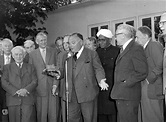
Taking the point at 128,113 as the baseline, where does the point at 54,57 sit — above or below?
above

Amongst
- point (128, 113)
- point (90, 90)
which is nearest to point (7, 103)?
point (90, 90)

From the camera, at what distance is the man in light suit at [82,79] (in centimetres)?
538

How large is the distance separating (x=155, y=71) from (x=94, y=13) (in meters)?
7.28

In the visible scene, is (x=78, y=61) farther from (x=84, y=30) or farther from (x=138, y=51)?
(x=84, y=30)

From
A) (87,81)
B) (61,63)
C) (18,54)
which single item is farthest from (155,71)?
(18,54)

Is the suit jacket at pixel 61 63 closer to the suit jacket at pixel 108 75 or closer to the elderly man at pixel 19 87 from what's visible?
the elderly man at pixel 19 87

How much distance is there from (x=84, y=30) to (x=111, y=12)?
1506 millimetres

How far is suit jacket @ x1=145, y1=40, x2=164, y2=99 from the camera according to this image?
194 inches

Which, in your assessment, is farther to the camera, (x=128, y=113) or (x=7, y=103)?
(x=7, y=103)

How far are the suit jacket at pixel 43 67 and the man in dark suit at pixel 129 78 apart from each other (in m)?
1.80

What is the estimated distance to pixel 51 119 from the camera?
6301mm

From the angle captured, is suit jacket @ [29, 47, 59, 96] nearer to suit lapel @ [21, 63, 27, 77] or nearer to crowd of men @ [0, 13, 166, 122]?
crowd of men @ [0, 13, 166, 122]

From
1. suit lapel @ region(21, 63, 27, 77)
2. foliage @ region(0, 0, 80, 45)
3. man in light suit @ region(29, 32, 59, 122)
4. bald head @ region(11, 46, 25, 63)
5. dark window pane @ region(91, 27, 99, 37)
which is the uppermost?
foliage @ region(0, 0, 80, 45)

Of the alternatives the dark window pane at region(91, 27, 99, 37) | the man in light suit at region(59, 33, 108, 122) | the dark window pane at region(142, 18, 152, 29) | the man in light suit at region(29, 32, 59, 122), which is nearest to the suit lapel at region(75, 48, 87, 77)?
the man in light suit at region(59, 33, 108, 122)
